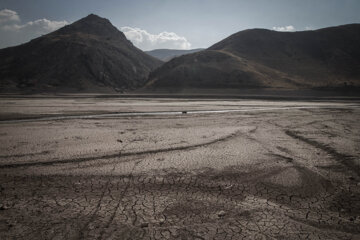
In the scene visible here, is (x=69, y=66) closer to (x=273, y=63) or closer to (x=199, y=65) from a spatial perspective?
(x=199, y=65)

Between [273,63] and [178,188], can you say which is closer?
[178,188]

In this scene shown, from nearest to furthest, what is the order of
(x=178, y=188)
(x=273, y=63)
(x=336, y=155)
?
(x=178, y=188), (x=336, y=155), (x=273, y=63)

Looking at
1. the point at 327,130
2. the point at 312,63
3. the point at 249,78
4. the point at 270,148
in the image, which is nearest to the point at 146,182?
the point at 270,148

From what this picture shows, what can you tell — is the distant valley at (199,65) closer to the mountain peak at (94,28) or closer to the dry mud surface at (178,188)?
the mountain peak at (94,28)

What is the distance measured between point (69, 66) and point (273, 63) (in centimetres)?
5699

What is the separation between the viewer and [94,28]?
88.2 meters

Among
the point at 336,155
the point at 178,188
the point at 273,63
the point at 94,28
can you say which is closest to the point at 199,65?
the point at 273,63

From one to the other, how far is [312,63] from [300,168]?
226 feet

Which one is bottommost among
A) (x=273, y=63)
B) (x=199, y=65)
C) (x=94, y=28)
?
(x=199, y=65)

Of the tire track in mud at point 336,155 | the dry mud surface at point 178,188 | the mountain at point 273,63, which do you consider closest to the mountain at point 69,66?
the mountain at point 273,63

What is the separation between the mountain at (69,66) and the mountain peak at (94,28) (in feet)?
55.1

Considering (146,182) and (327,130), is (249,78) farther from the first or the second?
(146,182)

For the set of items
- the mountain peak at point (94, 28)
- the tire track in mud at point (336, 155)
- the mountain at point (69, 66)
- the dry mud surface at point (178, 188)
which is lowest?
the dry mud surface at point (178, 188)

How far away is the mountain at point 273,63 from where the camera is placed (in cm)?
4319
